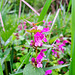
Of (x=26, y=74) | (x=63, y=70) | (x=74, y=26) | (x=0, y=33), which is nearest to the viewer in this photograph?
(x=74, y=26)

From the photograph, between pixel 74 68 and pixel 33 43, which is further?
pixel 33 43

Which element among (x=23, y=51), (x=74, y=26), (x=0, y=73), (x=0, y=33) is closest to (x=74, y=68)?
(x=74, y=26)

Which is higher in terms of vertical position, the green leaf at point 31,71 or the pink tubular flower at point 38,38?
the pink tubular flower at point 38,38

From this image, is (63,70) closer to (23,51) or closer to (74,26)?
(23,51)

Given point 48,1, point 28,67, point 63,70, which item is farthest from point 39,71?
point 63,70

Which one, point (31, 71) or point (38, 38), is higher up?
point (38, 38)

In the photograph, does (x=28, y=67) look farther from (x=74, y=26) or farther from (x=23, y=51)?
(x=23, y=51)

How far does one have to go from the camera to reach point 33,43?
417 mm

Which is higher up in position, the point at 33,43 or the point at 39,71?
the point at 33,43

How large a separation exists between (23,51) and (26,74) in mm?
446

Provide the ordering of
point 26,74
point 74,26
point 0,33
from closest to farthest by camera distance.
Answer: point 74,26 → point 26,74 → point 0,33

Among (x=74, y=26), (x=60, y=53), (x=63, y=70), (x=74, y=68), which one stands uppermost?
(x=74, y=26)

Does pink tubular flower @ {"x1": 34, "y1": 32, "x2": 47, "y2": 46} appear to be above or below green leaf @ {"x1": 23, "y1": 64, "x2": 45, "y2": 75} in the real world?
above

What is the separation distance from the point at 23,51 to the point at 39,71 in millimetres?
419
